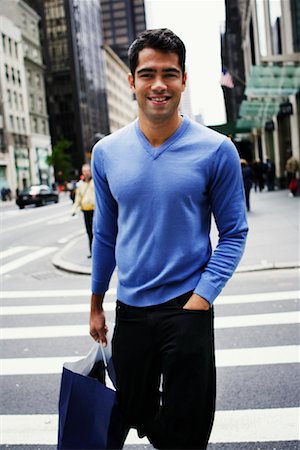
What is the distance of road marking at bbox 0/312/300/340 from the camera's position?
5820mm

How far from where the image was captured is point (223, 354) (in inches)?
193

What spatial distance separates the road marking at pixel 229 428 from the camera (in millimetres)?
3340

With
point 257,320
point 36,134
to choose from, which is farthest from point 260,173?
point 36,134

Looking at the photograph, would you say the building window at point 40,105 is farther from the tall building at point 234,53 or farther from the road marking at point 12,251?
the road marking at point 12,251

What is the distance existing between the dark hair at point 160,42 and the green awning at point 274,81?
61.0 feet

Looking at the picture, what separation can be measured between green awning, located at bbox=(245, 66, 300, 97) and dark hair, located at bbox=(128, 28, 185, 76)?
1858 cm

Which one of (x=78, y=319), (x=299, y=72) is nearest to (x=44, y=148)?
(x=299, y=72)

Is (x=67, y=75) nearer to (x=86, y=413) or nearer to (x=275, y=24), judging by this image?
(x=275, y=24)

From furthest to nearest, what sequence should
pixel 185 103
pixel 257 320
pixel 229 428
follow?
pixel 257 320, pixel 185 103, pixel 229 428

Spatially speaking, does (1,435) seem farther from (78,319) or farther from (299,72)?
(299,72)

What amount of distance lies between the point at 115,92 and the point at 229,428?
143256 millimetres

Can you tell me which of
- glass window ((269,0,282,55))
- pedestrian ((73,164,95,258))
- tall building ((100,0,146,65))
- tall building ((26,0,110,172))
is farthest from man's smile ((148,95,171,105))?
tall building ((100,0,146,65))

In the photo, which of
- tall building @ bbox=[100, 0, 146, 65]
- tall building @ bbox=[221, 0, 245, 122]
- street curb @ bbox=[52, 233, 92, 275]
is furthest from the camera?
tall building @ bbox=[100, 0, 146, 65]

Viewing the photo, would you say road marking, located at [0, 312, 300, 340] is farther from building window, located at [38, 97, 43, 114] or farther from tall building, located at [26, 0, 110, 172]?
tall building, located at [26, 0, 110, 172]
